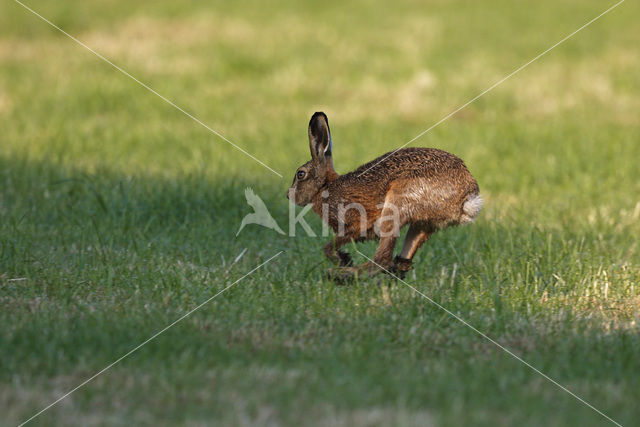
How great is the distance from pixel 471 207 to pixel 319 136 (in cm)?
102

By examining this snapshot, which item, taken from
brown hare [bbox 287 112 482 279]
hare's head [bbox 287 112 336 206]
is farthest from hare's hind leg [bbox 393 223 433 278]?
hare's head [bbox 287 112 336 206]

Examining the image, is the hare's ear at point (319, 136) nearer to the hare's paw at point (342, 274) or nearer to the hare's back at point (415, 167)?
the hare's back at point (415, 167)

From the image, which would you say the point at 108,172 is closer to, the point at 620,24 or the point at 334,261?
the point at 334,261

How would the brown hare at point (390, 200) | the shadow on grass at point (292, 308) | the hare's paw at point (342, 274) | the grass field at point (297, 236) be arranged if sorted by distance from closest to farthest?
the grass field at point (297, 236) → the shadow on grass at point (292, 308) → the brown hare at point (390, 200) → the hare's paw at point (342, 274)

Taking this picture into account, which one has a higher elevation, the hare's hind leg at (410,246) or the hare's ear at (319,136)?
the hare's ear at (319,136)

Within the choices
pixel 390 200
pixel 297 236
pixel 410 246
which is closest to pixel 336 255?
pixel 410 246

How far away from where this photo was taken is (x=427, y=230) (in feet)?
18.4

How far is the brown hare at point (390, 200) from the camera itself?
536cm

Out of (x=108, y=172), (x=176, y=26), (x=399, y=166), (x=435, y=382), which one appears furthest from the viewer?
(x=176, y=26)

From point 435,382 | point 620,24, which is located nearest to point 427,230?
point 435,382

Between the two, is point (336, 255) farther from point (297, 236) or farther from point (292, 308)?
point (297, 236)

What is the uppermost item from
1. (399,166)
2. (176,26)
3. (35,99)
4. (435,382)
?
(176,26)

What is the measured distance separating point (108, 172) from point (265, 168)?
1.53 meters

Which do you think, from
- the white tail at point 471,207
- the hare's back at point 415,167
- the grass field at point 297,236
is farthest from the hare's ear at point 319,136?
the white tail at point 471,207
